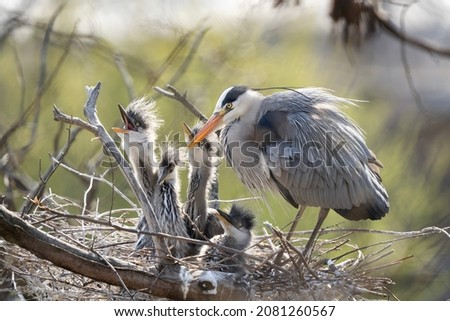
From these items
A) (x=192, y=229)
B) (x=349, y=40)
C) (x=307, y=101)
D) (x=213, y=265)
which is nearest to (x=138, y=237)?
(x=192, y=229)

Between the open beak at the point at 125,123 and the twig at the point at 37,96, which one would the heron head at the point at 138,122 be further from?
the twig at the point at 37,96

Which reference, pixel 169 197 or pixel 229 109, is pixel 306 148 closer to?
pixel 229 109

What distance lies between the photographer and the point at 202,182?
3.72 meters

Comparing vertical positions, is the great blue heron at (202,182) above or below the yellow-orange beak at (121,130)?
below

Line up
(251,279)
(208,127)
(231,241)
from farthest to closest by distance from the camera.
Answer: (208,127), (231,241), (251,279)

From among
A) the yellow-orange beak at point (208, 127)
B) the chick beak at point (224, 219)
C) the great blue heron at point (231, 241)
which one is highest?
the yellow-orange beak at point (208, 127)

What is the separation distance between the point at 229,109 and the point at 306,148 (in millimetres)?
326

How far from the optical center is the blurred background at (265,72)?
3.44 metres

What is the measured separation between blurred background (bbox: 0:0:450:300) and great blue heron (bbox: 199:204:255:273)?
27 centimetres

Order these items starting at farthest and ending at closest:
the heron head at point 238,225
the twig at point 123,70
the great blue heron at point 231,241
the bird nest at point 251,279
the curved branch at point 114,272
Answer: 1. the twig at point 123,70
2. the heron head at point 238,225
3. the great blue heron at point 231,241
4. the bird nest at point 251,279
5. the curved branch at point 114,272

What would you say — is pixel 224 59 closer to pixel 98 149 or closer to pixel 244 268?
pixel 98 149

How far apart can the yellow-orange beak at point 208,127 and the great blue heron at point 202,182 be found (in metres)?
0.15

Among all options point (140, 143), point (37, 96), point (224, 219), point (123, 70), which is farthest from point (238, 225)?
point (37, 96)

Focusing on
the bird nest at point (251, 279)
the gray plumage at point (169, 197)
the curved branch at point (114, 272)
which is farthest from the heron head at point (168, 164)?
the curved branch at point (114, 272)
